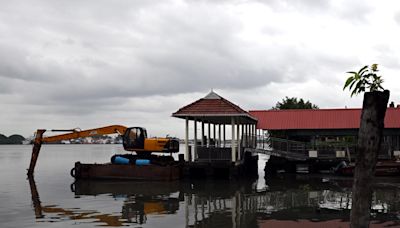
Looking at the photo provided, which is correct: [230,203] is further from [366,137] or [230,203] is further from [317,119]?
[317,119]

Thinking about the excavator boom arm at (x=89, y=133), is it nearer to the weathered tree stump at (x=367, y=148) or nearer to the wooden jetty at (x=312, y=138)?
the wooden jetty at (x=312, y=138)

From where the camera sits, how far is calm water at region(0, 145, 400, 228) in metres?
14.8

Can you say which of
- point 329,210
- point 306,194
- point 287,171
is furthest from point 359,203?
point 287,171

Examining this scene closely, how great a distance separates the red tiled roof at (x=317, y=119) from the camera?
3822 cm

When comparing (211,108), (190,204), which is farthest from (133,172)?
(190,204)

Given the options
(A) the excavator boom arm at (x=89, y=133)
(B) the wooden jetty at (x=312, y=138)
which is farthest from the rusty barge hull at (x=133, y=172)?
(B) the wooden jetty at (x=312, y=138)

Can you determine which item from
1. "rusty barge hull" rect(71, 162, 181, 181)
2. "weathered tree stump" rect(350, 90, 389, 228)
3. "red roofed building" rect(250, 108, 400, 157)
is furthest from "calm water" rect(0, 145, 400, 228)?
"red roofed building" rect(250, 108, 400, 157)

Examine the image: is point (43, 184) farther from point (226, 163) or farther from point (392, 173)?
point (392, 173)

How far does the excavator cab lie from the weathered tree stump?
25264 millimetres

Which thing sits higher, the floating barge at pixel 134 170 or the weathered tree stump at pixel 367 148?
the weathered tree stump at pixel 367 148

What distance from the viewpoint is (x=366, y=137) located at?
17.7 ft

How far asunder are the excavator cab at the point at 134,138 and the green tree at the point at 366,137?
995 inches

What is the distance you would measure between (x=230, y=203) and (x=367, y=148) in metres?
14.2

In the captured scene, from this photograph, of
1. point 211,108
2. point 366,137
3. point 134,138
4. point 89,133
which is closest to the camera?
point 366,137
